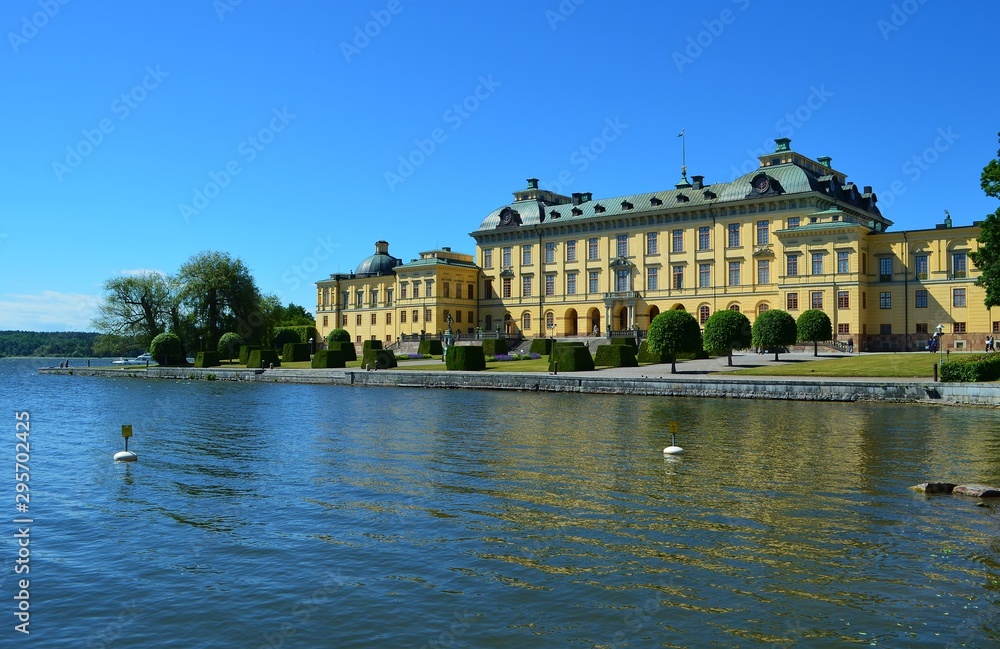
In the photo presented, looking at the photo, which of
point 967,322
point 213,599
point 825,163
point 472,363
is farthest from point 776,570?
point 825,163

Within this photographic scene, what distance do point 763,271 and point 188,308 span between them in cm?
5240

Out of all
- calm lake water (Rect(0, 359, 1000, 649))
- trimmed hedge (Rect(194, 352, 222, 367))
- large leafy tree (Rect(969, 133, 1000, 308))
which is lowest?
calm lake water (Rect(0, 359, 1000, 649))

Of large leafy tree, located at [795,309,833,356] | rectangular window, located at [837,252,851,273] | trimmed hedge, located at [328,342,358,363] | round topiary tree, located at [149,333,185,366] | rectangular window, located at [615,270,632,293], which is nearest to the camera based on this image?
large leafy tree, located at [795,309,833,356]

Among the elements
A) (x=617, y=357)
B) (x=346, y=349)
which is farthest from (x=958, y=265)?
(x=346, y=349)

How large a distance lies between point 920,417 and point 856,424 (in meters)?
3.50

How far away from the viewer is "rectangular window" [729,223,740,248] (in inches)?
2746

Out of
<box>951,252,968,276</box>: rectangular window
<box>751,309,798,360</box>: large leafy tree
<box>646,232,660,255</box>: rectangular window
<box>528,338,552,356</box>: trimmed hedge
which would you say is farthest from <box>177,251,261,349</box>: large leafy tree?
<box>951,252,968,276</box>: rectangular window

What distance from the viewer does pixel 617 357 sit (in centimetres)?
5366

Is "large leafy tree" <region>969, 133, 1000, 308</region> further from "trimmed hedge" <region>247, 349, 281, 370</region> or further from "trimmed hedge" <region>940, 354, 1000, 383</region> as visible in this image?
"trimmed hedge" <region>247, 349, 281, 370</region>

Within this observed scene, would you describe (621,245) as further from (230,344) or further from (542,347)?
(230,344)

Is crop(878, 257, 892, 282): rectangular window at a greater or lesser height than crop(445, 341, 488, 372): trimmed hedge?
greater

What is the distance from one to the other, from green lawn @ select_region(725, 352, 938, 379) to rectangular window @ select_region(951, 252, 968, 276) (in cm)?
1504

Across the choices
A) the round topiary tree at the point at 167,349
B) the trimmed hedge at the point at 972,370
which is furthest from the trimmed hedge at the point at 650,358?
the round topiary tree at the point at 167,349

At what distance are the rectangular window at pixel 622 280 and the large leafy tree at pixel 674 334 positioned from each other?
96.9 ft
